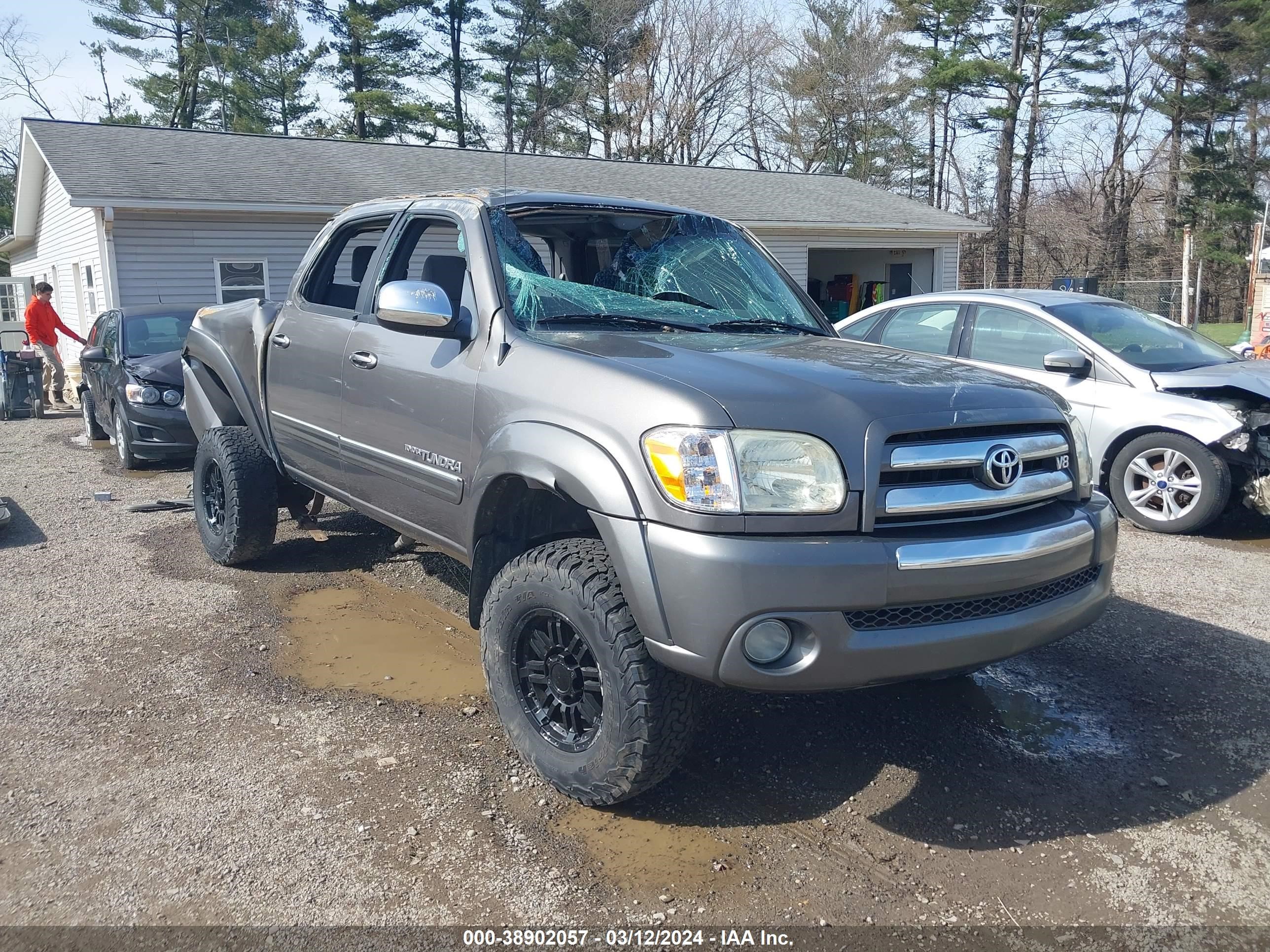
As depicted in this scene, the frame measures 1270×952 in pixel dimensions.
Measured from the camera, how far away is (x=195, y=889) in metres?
2.85

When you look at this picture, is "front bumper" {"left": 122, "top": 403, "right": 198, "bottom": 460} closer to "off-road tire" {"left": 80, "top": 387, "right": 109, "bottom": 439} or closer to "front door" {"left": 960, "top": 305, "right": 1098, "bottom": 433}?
"off-road tire" {"left": 80, "top": 387, "right": 109, "bottom": 439}

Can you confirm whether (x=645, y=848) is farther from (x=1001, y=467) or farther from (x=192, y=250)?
(x=192, y=250)

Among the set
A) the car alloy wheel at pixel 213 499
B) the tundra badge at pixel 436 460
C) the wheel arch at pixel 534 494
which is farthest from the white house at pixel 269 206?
the wheel arch at pixel 534 494

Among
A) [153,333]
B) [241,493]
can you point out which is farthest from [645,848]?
[153,333]

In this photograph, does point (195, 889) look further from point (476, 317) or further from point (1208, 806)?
point (1208, 806)

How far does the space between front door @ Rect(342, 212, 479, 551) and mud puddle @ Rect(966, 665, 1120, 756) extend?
2240 millimetres

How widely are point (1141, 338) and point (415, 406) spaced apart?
5.81 m

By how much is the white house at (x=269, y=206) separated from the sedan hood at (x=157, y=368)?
3337 mm

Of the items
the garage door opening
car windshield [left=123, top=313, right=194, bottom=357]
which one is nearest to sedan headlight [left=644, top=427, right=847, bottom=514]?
car windshield [left=123, top=313, right=194, bottom=357]

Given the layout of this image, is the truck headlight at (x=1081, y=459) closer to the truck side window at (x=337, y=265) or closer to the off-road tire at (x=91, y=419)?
the truck side window at (x=337, y=265)

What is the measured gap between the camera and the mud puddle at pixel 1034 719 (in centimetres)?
379

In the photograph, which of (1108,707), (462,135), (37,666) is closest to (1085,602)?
(1108,707)

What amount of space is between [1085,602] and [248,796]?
2.79 m

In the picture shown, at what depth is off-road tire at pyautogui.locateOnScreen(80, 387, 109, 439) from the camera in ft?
38.2
